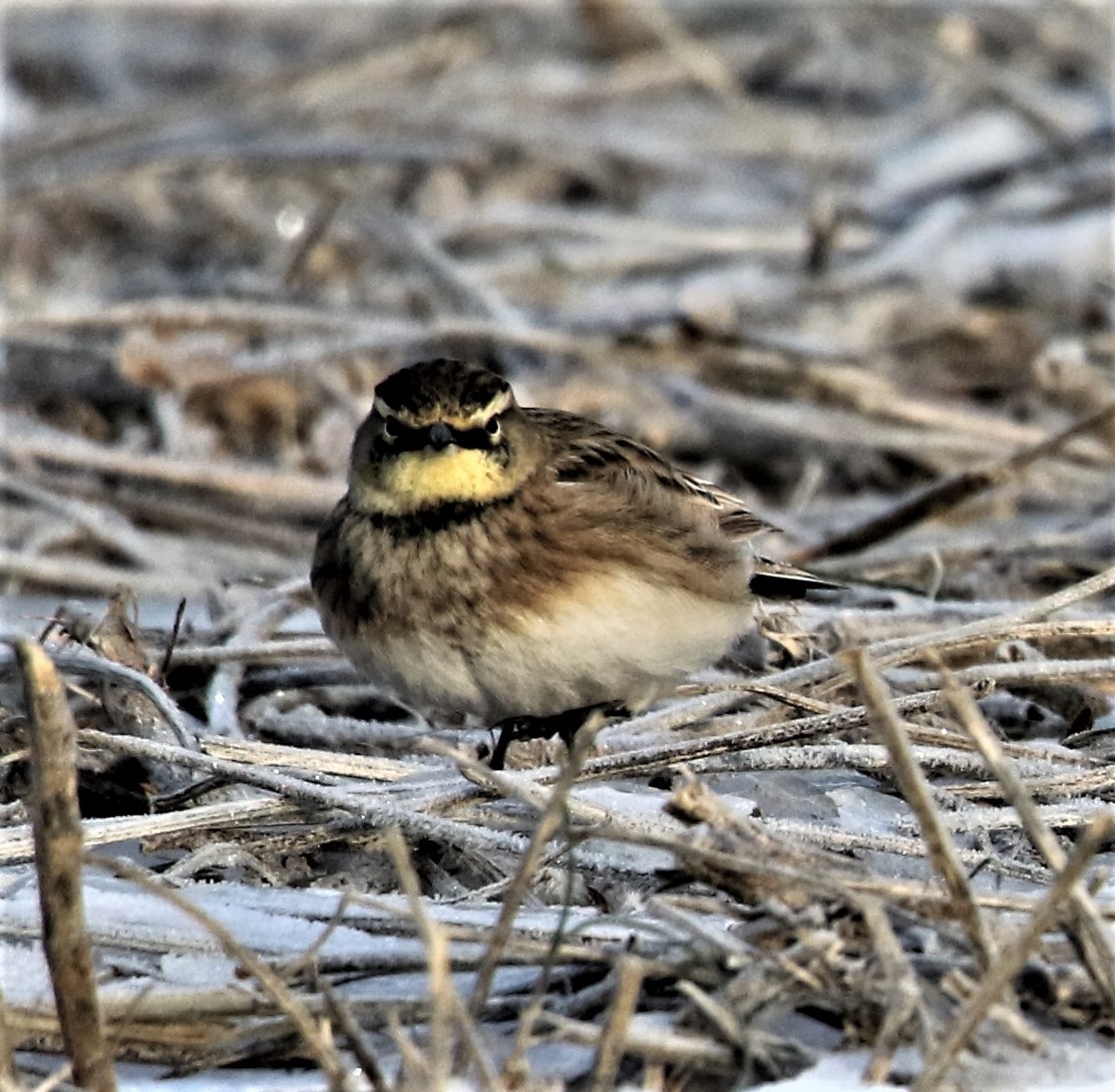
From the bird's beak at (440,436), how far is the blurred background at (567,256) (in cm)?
163

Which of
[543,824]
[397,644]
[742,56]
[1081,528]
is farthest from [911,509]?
[742,56]

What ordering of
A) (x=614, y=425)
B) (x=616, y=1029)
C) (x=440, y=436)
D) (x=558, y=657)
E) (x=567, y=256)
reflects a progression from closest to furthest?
1. (x=616, y=1029)
2. (x=558, y=657)
3. (x=440, y=436)
4. (x=614, y=425)
5. (x=567, y=256)

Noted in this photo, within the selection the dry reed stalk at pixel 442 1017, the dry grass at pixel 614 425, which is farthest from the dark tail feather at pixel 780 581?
the dry reed stalk at pixel 442 1017

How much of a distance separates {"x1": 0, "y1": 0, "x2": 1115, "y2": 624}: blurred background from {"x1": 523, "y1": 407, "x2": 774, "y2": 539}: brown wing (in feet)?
2.20

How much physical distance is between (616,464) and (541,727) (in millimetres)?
686

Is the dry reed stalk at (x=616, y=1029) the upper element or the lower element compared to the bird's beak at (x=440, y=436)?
lower

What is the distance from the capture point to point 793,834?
414 cm

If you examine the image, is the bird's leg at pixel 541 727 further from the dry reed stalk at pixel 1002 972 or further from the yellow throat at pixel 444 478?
the dry reed stalk at pixel 1002 972

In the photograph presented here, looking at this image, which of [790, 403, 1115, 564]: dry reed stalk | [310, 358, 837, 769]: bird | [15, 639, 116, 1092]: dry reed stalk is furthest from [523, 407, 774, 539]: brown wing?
[15, 639, 116, 1092]: dry reed stalk

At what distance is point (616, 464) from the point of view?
17.2ft

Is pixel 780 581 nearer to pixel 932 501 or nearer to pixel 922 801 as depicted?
pixel 932 501

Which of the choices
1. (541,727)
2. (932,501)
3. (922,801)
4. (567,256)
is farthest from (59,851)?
(567,256)

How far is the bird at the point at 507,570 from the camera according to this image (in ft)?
15.4

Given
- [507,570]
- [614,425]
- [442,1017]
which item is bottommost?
[614,425]
